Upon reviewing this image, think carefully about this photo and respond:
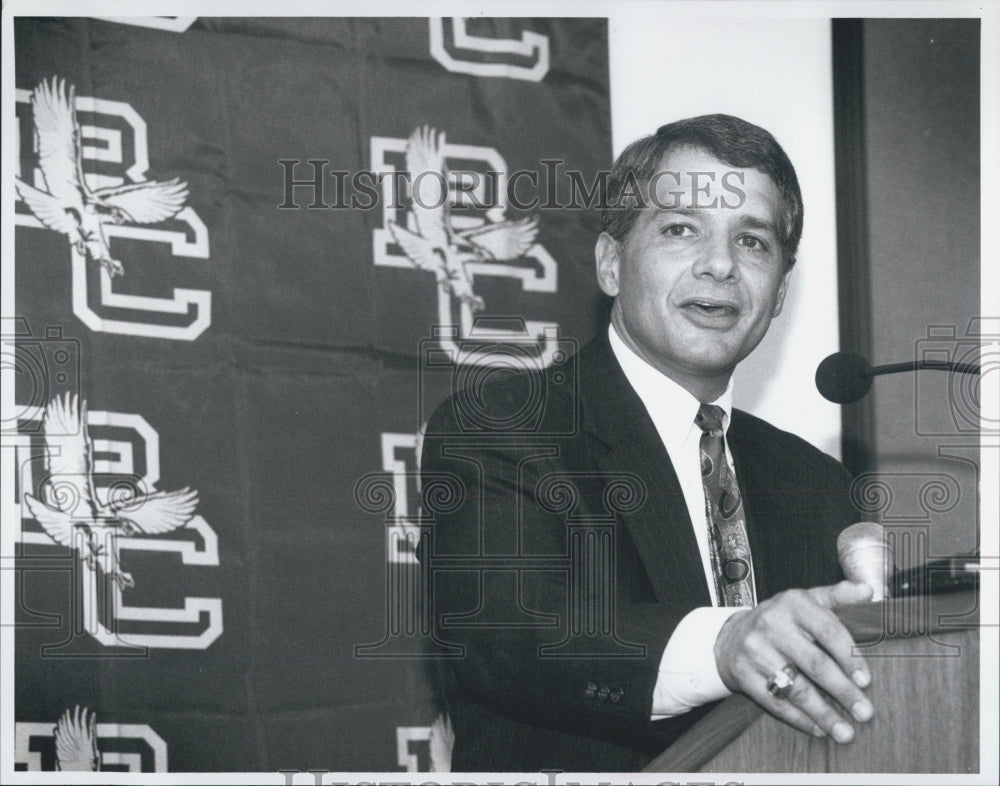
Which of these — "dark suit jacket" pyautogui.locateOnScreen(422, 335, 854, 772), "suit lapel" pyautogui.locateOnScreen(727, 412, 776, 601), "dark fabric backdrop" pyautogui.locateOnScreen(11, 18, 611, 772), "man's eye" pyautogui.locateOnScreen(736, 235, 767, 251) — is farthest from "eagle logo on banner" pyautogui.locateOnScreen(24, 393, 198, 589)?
"man's eye" pyautogui.locateOnScreen(736, 235, 767, 251)

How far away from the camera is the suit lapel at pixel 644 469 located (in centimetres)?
247

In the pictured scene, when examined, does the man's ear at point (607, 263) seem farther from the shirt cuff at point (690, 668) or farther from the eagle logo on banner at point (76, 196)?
the eagle logo on banner at point (76, 196)

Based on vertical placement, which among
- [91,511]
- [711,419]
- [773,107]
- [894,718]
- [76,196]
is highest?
[773,107]

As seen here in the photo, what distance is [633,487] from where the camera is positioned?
254cm

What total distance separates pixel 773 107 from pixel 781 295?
37 centimetres

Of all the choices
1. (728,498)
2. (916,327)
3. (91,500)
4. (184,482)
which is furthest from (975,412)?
(91,500)

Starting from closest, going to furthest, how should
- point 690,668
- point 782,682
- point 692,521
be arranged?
1. point 782,682
2. point 690,668
3. point 692,521

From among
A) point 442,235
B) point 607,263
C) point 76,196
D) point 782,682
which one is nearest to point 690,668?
point 782,682

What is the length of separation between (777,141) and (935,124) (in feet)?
1.03

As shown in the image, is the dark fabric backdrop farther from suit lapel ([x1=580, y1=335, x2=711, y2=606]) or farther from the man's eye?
the man's eye

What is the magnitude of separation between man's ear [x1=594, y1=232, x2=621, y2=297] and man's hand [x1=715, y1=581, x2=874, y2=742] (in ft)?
2.23

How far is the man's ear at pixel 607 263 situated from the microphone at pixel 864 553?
64cm

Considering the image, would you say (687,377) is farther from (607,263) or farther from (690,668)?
(690,668)

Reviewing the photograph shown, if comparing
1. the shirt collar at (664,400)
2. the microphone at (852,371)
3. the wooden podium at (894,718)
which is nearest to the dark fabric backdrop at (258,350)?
the shirt collar at (664,400)
